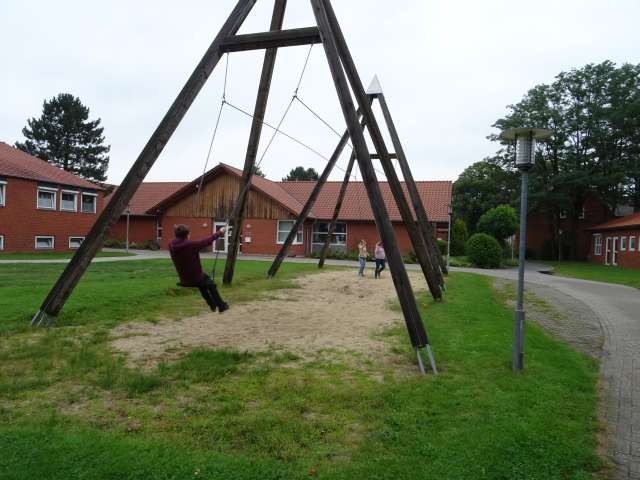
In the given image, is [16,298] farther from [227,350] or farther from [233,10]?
[233,10]

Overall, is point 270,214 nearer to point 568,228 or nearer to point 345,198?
point 345,198

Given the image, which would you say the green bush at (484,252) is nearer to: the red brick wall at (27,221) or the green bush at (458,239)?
the green bush at (458,239)

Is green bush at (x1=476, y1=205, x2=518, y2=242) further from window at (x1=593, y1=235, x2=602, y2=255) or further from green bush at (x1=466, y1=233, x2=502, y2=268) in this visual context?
window at (x1=593, y1=235, x2=602, y2=255)

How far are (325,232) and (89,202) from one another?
15.3m

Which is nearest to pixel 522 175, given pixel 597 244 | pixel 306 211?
pixel 306 211

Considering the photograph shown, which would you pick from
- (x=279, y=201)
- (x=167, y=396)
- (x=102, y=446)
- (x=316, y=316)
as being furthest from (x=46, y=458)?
(x=279, y=201)

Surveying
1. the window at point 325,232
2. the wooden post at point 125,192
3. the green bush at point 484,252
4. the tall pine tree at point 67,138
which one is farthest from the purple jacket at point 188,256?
the tall pine tree at point 67,138

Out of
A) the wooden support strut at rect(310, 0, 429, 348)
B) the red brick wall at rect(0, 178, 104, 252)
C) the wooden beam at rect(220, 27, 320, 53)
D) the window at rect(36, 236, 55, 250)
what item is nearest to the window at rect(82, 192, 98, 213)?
the red brick wall at rect(0, 178, 104, 252)

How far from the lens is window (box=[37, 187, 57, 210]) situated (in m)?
26.4

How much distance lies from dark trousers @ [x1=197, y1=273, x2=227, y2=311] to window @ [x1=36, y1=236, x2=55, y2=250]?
75.7ft

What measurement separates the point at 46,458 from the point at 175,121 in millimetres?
5570

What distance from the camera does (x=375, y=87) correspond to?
14.2 meters

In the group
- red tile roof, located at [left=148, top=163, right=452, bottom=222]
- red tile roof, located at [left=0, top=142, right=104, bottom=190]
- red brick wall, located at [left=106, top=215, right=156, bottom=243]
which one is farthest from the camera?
red brick wall, located at [left=106, top=215, right=156, bottom=243]

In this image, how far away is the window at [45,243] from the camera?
26.5 m
